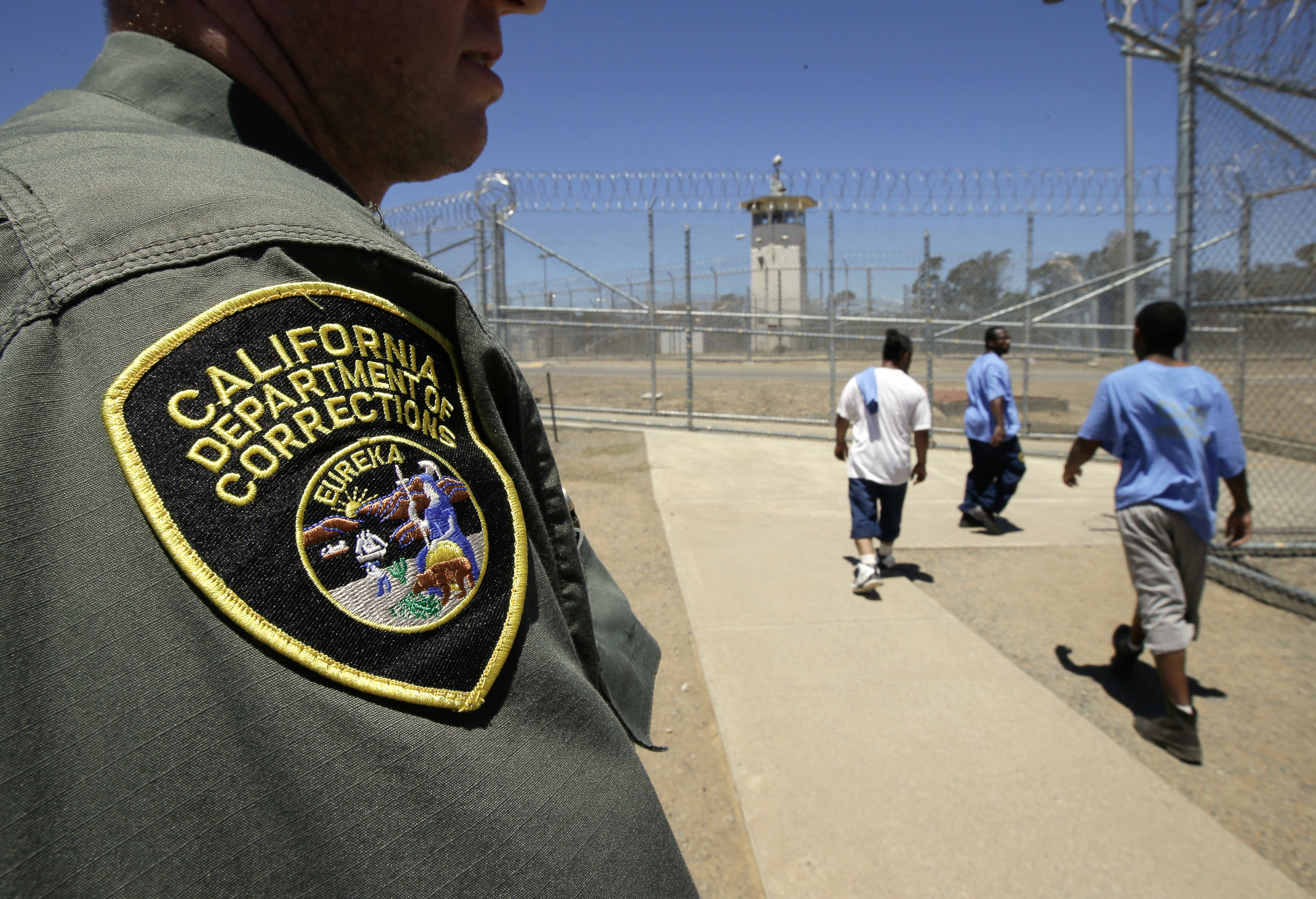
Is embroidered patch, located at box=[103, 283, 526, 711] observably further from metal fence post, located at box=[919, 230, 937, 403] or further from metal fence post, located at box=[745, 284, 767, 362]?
metal fence post, located at box=[745, 284, 767, 362]

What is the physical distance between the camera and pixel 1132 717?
344 cm

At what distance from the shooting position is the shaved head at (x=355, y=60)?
2.50 ft

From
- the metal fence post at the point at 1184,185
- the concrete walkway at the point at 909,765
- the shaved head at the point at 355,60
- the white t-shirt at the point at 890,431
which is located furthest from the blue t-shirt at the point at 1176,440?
the shaved head at the point at 355,60

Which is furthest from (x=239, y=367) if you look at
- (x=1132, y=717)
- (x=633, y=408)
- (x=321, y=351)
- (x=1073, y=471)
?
(x=633, y=408)

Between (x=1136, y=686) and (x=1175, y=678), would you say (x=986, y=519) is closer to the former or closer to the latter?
(x=1136, y=686)

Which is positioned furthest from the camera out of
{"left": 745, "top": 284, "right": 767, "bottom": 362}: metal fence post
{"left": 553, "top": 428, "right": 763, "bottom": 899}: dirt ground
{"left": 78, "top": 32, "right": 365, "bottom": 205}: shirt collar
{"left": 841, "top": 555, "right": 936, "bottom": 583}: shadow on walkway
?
{"left": 745, "top": 284, "right": 767, "bottom": 362}: metal fence post

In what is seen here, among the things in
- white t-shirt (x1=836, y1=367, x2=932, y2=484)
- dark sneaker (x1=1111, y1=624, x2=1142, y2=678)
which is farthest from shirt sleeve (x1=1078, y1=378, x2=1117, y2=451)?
white t-shirt (x1=836, y1=367, x2=932, y2=484)

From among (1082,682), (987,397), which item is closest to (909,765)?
(1082,682)

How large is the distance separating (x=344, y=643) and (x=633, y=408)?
13.4 meters

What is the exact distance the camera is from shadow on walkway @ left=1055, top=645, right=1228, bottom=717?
11.6ft

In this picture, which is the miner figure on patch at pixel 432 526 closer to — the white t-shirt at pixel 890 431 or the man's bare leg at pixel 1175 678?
the man's bare leg at pixel 1175 678

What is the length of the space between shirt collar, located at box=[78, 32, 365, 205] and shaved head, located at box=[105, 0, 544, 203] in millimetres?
24

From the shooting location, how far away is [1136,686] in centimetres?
374

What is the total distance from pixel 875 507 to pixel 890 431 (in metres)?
0.52
